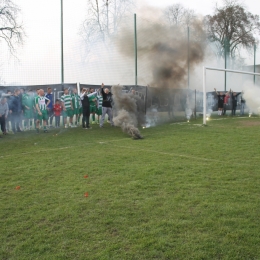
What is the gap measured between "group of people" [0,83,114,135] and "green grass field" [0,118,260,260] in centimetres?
470

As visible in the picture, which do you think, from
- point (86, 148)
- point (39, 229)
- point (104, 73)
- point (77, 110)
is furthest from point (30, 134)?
point (39, 229)

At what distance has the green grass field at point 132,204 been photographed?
10.8 feet

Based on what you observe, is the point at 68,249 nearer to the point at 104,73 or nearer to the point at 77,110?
the point at 77,110

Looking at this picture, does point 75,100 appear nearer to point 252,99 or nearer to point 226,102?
point 226,102

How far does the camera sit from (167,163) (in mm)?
6930

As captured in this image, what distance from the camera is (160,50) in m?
17.9

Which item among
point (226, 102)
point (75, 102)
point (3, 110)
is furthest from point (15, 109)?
point (226, 102)

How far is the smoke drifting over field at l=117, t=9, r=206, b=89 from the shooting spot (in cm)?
1791

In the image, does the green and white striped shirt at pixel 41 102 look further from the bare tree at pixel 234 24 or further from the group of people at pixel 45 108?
the bare tree at pixel 234 24

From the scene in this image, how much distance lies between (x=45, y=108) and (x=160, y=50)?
7975mm

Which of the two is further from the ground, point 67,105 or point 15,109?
point 67,105

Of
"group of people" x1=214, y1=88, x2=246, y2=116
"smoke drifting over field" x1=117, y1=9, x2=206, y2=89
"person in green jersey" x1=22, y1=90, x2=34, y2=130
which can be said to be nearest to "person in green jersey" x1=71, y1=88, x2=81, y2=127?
"person in green jersey" x1=22, y1=90, x2=34, y2=130

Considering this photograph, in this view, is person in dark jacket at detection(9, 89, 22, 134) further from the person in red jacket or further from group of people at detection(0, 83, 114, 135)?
the person in red jacket

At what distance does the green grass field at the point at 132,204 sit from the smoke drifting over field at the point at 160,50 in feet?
33.2
